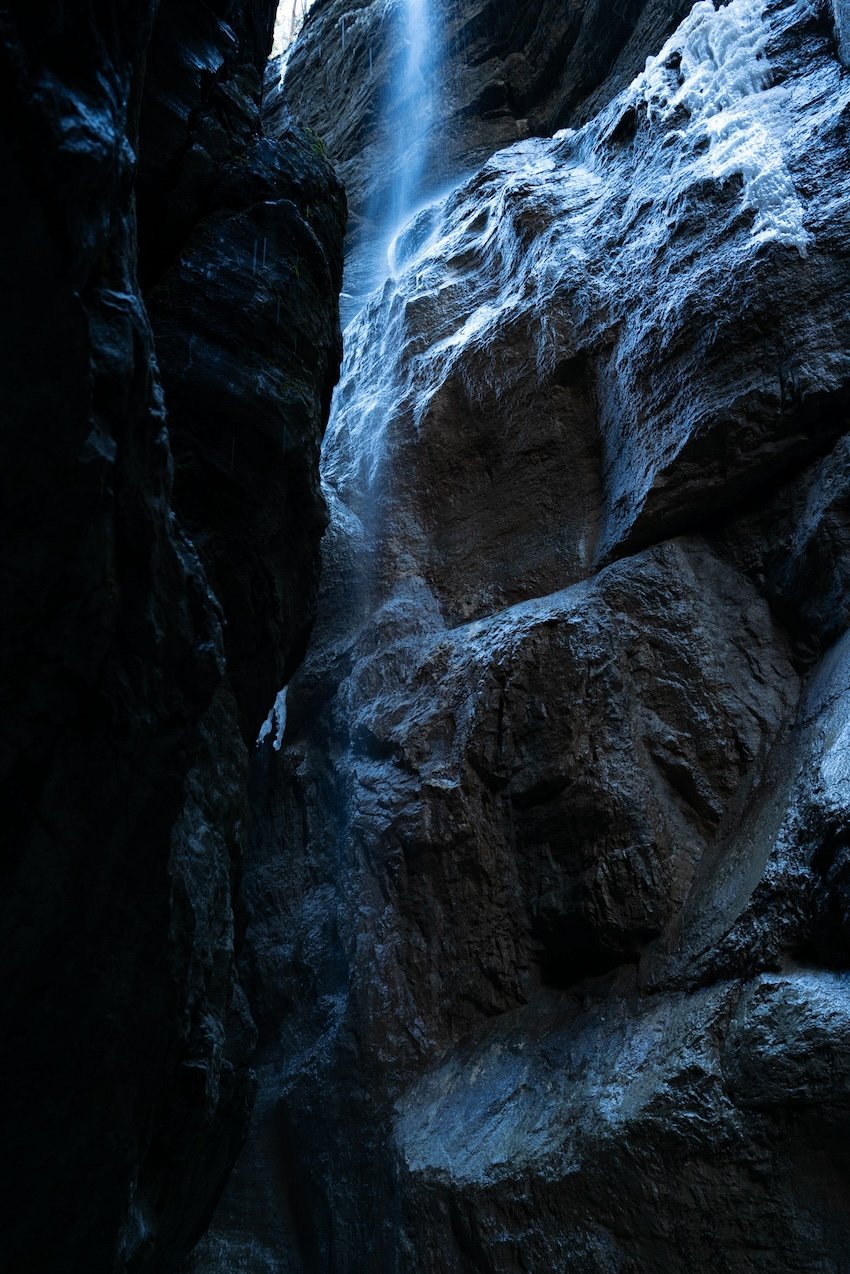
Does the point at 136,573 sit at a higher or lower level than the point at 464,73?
lower

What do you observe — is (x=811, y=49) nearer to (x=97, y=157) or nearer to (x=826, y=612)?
(x=826, y=612)

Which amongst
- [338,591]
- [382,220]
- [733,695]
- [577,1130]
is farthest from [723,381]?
[382,220]

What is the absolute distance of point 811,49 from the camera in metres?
9.94

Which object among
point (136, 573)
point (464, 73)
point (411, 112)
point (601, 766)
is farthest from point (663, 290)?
point (411, 112)

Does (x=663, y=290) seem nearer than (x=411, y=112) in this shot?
Yes

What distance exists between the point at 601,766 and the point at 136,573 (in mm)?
4736

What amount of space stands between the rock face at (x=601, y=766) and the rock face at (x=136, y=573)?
5.01 ft

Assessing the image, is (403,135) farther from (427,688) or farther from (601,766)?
(601,766)

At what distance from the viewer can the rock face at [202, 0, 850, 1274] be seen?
5.66 metres

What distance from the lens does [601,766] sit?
24.7 ft

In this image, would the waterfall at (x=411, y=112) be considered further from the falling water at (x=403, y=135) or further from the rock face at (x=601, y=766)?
the rock face at (x=601, y=766)

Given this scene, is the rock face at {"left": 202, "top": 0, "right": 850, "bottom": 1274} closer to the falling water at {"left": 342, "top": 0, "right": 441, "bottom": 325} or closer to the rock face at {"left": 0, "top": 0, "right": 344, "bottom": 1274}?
the rock face at {"left": 0, "top": 0, "right": 344, "bottom": 1274}

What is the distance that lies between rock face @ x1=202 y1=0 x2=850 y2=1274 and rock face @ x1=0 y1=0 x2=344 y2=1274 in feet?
5.01

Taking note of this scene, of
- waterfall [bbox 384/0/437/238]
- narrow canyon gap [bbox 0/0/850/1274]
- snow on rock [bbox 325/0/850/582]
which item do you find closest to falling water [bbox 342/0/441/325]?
waterfall [bbox 384/0/437/238]
